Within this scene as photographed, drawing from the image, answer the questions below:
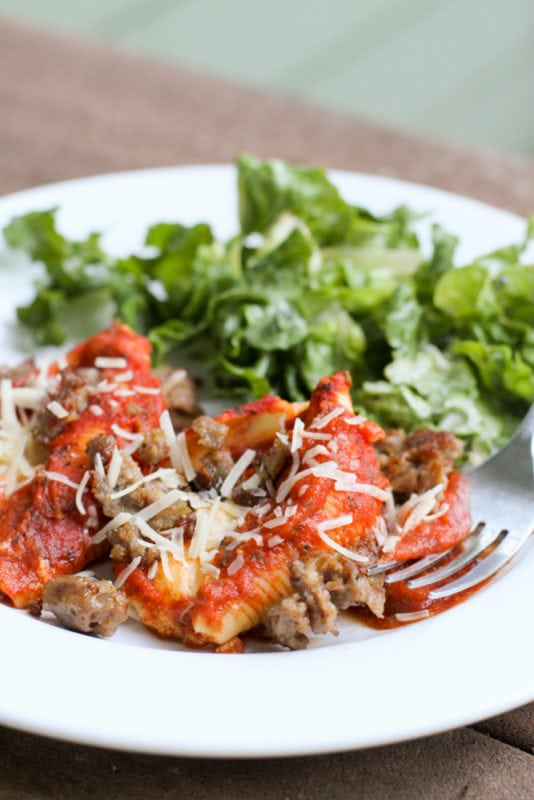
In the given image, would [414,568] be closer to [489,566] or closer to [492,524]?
[489,566]

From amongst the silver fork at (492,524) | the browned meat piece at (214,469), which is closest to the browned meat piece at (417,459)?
the silver fork at (492,524)

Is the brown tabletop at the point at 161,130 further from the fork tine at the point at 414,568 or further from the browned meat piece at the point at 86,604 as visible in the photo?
the browned meat piece at the point at 86,604

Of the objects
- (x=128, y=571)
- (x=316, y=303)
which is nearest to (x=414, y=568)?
(x=128, y=571)

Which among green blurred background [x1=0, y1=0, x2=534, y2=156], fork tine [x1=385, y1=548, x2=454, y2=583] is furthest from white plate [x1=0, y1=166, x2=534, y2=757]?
green blurred background [x1=0, y1=0, x2=534, y2=156]

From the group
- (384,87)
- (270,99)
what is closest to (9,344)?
(270,99)

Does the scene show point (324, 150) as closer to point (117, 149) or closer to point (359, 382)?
point (117, 149)

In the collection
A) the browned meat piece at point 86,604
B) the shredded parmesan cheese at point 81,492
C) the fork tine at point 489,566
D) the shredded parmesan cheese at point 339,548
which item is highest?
the shredded parmesan cheese at point 339,548
